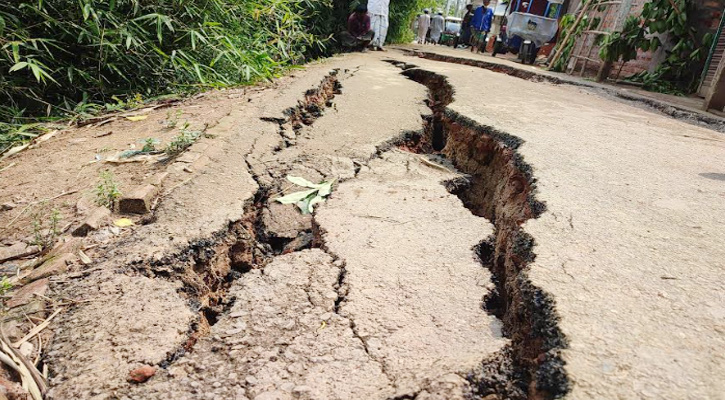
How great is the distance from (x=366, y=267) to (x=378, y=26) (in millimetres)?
8391

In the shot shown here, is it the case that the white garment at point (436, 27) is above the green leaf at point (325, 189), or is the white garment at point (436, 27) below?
above

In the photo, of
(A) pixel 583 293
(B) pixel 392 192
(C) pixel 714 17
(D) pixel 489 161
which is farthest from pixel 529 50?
(A) pixel 583 293

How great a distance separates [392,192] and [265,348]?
1.04 m

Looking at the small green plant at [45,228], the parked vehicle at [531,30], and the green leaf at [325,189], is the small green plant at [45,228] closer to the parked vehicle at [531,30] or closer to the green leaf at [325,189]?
the green leaf at [325,189]

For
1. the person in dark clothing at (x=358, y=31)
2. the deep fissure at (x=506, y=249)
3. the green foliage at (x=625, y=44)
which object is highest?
the green foliage at (x=625, y=44)

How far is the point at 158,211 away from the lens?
5.29ft

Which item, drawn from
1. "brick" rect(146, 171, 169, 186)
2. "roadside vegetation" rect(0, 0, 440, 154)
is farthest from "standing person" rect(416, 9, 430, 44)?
"brick" rect(146, 171, 169, 186)

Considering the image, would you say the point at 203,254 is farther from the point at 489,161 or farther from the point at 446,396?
the point at 489,161

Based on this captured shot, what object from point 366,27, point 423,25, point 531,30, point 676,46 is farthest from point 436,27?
point 676,46

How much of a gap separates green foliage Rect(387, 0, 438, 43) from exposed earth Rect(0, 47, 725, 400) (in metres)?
9.31

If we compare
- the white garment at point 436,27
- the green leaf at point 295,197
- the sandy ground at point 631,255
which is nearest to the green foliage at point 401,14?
the white garment at point 436,27

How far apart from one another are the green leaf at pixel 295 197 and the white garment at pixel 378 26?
7.59 meters

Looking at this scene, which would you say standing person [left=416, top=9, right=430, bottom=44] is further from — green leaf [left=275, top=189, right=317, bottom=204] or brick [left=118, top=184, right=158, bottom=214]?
brick [left=118, top=184, right=158, bottom=214]

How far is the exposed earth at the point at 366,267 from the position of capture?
912 millimetres
